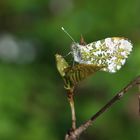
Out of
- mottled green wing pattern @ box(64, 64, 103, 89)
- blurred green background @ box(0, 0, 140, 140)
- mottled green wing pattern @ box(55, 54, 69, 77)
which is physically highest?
mottled green wing pattern @ box(55, 54, 69, 77)

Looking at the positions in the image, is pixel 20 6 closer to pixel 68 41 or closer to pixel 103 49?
pixel 68 41

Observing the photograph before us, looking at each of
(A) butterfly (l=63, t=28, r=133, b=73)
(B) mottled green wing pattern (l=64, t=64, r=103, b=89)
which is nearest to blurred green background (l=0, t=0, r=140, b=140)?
(A) butterfly (l=63, t=28, r=133, b=73)

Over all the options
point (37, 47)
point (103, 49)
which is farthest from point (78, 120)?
point (103, 49)

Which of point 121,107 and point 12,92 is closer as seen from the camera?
point 12,92

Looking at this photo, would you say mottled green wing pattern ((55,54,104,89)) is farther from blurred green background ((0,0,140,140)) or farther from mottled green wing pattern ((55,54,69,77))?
blurred green background ((0,0,140,140))

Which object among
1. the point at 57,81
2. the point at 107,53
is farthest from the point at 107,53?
the point at 57,81

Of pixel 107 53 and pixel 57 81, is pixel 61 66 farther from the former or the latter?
pixel 57 81

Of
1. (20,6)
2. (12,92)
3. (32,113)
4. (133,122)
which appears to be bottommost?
(133,122)

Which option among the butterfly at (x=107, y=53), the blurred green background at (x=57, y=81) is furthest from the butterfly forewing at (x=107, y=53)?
the blurred green background at (x=57, y=81)
